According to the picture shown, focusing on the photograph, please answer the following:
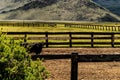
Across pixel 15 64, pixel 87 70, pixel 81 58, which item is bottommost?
pixel 87 70

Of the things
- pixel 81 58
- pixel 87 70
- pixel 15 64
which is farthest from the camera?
pixel 87 70

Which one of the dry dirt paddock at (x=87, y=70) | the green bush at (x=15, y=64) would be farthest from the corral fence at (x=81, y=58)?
the dry dirt paddock at (x=87, y=70)

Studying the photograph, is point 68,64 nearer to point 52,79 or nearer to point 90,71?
point 90,71

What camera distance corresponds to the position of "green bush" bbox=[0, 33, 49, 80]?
25.3 feet

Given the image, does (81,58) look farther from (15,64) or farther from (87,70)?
(87,70)

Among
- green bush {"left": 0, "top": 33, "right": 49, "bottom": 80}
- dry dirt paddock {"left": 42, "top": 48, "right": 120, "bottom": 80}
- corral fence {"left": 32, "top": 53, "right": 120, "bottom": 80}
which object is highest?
green bush {"left": 0, "top": 33, "right": 49, "bottom": 80}

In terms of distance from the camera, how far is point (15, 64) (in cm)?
794

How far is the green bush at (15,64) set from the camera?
25.3ft

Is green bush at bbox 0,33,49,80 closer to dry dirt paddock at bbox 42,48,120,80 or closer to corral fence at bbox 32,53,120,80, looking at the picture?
corral fence at bbox 32,53,120,80

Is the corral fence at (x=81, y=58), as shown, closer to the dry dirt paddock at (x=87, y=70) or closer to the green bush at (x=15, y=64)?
the green bush at (x=15, y=64)

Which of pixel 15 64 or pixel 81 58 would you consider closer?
pixel 15 64

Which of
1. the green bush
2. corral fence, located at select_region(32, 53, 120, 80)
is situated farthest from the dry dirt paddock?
the green bush

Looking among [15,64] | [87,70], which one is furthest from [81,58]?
[87,70]

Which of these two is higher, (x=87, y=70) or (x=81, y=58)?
(x=81, y=58)
